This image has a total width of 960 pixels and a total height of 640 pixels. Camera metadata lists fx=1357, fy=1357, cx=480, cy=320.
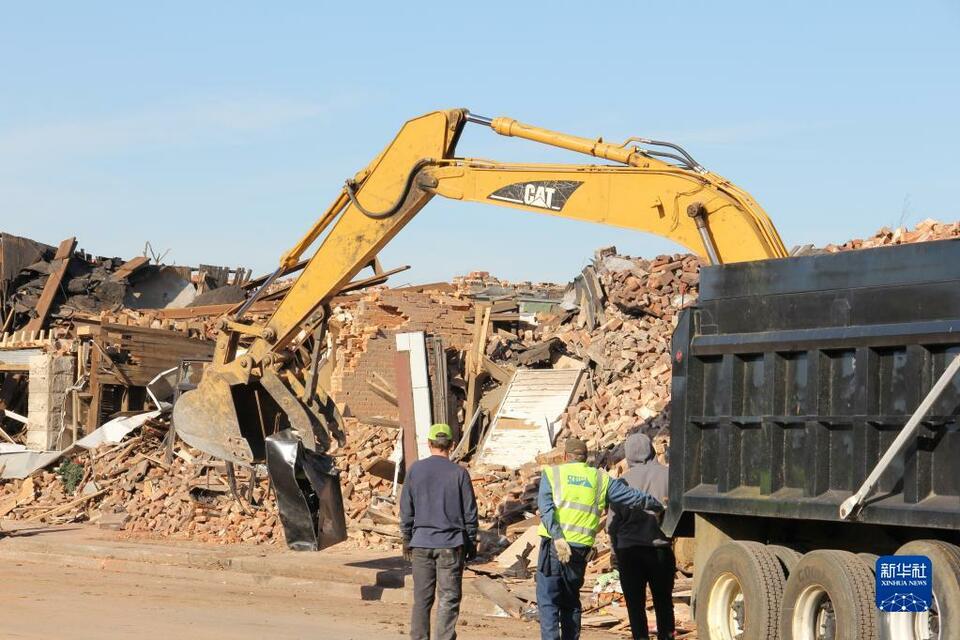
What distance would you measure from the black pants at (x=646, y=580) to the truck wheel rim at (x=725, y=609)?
3.18 ft

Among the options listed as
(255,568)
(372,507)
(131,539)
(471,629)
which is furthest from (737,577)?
(131,539)

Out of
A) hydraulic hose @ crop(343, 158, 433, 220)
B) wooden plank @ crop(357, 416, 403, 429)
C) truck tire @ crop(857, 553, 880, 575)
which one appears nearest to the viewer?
truck tire @ crop(857, 553, 880, 575)

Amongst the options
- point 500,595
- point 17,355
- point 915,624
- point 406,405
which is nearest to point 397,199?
point 500,595

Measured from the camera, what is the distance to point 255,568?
16172 mm

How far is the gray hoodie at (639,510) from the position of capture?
10.1 m

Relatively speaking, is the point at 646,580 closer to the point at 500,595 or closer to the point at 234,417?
the point at 500,595

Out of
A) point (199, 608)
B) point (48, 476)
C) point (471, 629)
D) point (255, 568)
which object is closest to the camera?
point (471, 629)

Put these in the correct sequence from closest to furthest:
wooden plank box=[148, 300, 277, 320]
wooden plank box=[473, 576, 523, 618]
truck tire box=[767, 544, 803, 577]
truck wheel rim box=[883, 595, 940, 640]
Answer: truck wheel rim box=[883, 595, 940, 640]
truck tire box=[767, 544, 803, 577]
wooden plank box=[473, 576, 523, 618]
wooden plank box=[148, 300, 277, 320]

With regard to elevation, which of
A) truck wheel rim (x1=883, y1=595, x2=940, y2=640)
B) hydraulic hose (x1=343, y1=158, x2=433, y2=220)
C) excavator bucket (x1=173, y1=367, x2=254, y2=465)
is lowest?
truck wheel rim (x1=883, y1=595, x2=940, y2=640)

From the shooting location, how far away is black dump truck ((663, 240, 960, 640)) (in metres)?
7.60

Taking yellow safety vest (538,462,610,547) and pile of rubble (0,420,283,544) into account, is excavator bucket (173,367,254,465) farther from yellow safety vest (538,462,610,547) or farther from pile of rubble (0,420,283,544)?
yellow safety vest (538,462,610,547)

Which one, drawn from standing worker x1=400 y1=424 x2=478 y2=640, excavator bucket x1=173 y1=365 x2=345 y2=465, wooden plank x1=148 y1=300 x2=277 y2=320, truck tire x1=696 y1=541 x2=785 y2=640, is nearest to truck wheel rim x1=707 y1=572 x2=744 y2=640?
truck tire x1=696 y1=541 x2=785 y2=640

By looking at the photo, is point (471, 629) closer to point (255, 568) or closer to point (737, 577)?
point (737, 577)

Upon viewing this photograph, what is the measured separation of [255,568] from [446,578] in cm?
745
